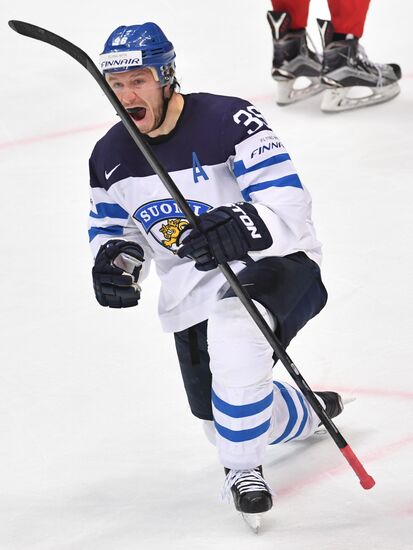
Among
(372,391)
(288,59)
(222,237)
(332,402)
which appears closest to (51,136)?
(288,59)

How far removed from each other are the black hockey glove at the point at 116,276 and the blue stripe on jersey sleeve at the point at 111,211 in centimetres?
10

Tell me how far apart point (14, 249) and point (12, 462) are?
1.20 m

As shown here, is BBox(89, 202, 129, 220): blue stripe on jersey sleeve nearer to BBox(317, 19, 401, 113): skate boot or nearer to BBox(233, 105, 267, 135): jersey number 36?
BBox(233, 105, 267, 135): jersey number 36

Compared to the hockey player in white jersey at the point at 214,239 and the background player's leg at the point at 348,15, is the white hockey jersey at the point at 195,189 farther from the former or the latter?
the background player's leg at the point at 348,15

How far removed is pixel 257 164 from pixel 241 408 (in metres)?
0.46

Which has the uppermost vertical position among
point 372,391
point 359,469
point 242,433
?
point 242,433

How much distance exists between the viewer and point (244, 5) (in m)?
5.95

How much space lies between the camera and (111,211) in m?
2.76

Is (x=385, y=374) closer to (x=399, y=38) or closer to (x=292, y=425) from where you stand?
(x=292, y=425)

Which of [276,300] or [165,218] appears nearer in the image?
[276,300]

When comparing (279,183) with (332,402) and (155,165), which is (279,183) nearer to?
(155,165)

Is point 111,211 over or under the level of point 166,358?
over

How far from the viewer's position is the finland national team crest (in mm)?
2650

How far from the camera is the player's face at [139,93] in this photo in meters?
2.61
